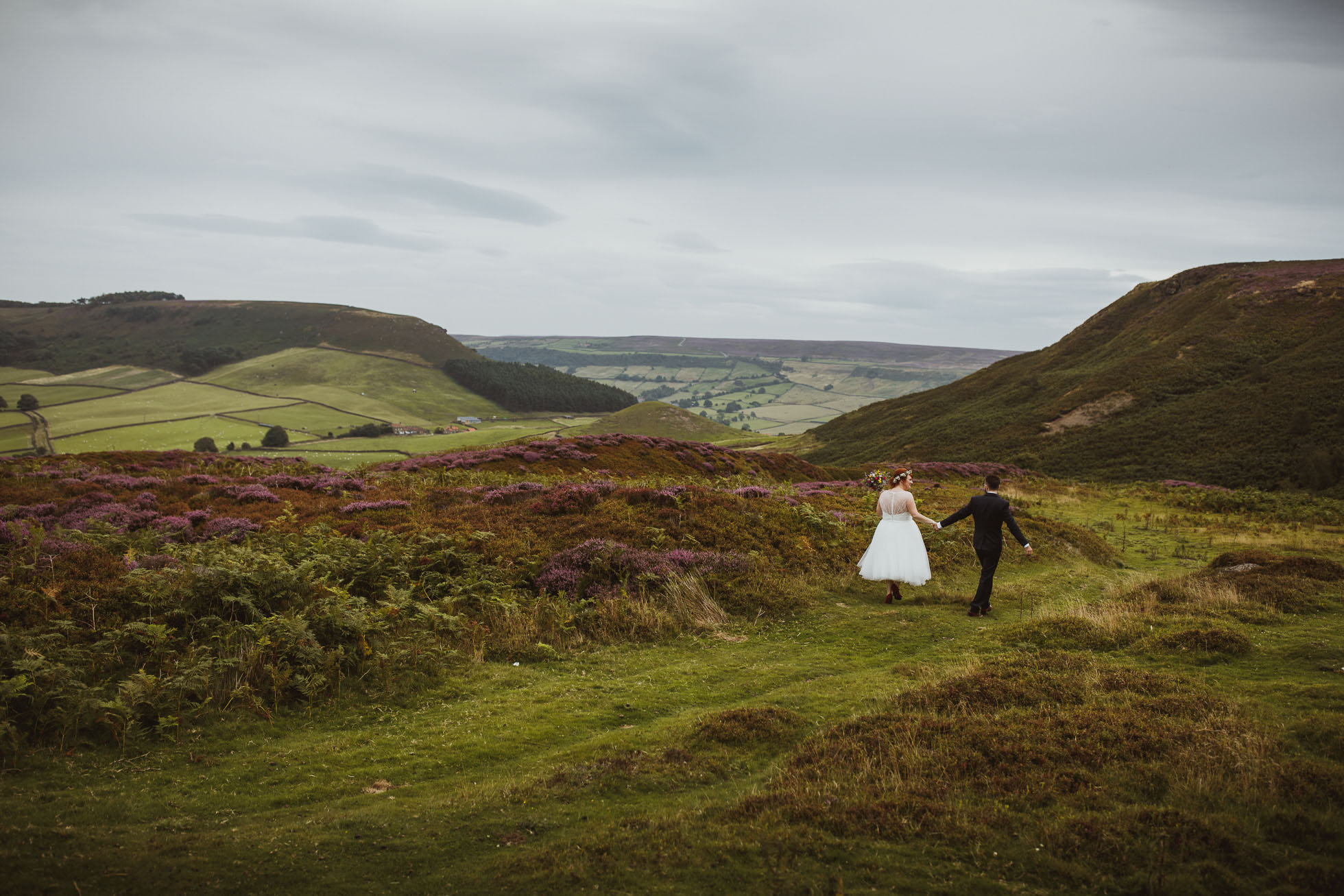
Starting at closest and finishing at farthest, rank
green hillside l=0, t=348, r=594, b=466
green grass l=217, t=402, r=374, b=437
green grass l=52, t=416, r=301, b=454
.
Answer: green grass l=52, t=416, r=301, b=454 → green hillside l=0, t=348, r=594, b=466 → green grass l=217, t=402, r=374, b=437

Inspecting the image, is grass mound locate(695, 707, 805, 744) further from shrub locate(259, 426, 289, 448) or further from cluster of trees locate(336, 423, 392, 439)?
cluster of trees locate(336, 423, 392, 439)

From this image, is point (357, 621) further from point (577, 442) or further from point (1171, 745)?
point (577, 442)

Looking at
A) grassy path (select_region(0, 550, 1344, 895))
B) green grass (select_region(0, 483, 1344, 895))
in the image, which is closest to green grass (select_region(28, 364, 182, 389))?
grassy path (select_region(0, 550, 1344, 895))

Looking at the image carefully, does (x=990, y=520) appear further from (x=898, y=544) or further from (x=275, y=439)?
(x=275, y=439)

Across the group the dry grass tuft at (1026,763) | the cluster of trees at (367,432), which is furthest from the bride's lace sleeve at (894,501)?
the cluster of trees at (367,432)

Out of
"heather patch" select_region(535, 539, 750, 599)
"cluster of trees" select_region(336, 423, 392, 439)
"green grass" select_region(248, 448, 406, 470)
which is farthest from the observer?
"cluster of trees" select_region(336, 423, 392, 439)

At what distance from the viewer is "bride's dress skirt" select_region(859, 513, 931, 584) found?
14383 mm

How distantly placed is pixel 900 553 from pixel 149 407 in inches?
6541

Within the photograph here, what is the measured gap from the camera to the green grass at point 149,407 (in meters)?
115

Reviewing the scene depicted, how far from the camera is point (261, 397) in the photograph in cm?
15412

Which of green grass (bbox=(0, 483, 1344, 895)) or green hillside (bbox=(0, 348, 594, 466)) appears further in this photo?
green hillside (bbox=(0, 348, 594, 466))

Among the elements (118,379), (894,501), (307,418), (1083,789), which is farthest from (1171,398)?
(118,379)

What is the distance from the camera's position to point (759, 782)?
21.5ft

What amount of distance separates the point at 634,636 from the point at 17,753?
830cm
